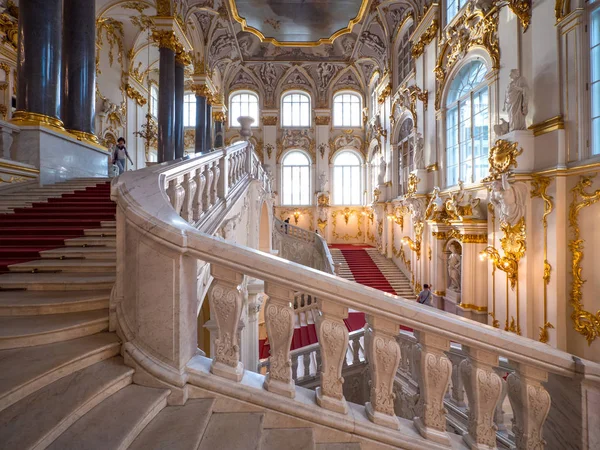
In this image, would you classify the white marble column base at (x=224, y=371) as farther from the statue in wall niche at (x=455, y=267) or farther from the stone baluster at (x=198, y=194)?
the statue in wall niche at (x=455, y=267)

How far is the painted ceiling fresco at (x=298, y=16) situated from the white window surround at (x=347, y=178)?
23.1ft

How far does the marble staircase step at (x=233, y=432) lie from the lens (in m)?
1.36

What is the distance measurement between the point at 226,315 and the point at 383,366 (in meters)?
0.84

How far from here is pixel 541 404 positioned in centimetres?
151

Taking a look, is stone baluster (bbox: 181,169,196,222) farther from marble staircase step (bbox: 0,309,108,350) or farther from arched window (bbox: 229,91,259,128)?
arched window (bbox: 229,91,259,128)

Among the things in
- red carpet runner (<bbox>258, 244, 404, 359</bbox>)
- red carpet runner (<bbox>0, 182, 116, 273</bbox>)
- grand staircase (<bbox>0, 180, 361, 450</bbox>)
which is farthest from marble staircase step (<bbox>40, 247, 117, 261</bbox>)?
red carpet runner (<bbox>258, 244, 404, 359</bbox>)

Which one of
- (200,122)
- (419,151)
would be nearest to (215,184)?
(419,151)

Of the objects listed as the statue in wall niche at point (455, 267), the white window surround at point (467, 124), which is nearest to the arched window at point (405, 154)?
the white window surround at point (467, 124)

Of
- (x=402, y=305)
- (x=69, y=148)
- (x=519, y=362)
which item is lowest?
(x=519, y=362)

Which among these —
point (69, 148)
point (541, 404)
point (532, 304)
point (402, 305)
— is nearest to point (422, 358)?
point (402, 305)

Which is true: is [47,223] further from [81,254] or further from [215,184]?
[215,184]

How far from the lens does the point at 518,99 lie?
6.51 m

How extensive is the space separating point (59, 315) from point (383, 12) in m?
17.1

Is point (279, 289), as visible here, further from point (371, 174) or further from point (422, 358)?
point (371, 174)
